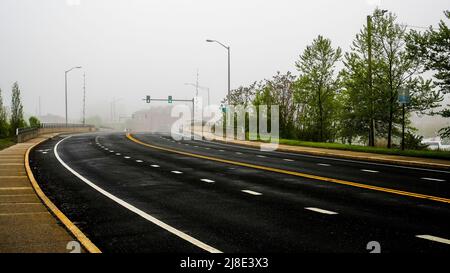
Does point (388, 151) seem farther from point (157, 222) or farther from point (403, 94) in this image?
point (157, 222)

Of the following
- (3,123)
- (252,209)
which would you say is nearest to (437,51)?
(252,209)

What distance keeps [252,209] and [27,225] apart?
451cm

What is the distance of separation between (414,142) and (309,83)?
10535mm

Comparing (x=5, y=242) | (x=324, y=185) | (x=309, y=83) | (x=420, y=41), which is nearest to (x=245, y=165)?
(x=324, y=185)

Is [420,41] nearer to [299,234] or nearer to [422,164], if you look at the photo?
[422,164]

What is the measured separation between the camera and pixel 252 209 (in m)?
9.50

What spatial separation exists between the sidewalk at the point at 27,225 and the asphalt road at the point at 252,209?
0.52 metres

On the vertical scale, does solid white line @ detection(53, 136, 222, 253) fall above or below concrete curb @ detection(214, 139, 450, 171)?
below

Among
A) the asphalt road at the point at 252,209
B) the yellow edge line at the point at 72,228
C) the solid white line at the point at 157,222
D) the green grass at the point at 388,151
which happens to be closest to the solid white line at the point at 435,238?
the asphalt road at the point at 252,209

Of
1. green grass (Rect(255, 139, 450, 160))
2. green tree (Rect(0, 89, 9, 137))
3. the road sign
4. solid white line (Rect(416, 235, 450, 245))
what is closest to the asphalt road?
solid white line (Rect(416, 235, 450, 245))

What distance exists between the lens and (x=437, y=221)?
801cm

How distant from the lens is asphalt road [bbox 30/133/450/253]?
6.88 m

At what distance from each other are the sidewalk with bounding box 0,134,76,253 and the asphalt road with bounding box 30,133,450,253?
52 centimetres

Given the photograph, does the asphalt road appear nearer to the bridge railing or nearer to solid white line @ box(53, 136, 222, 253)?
solid white line @ box(53, 136, 222, 253)
